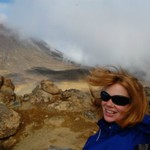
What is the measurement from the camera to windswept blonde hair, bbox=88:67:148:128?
3.24m

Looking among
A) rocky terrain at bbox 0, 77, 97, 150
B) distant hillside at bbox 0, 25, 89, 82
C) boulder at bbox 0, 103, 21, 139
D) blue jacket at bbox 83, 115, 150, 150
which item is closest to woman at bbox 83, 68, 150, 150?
blue jacket at bbox 83, 115, 150, 150

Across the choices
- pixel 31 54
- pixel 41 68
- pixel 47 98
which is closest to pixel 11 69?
pixel 41 68

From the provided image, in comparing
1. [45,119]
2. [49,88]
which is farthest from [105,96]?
[49,88]

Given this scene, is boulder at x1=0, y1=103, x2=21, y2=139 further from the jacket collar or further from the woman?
the jacket collar

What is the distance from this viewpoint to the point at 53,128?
16969mm

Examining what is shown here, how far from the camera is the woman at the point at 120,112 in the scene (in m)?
3.18

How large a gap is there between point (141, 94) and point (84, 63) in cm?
13645

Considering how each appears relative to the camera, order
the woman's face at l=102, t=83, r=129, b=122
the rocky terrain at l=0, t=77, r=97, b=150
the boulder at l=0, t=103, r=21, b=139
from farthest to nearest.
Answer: the boulder at l=0, t=103, r=21, b=139, the rocky terrain at l=0, t=77, r=97, b=150, the woman's face at l=102, t=83, r=129, b=122

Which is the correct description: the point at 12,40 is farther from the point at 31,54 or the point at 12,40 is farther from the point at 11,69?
the point at 11,69

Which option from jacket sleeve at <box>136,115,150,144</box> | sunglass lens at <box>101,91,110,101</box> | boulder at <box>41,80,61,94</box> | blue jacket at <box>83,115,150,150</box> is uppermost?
sunglass lens at <box>101,91,110,101</box>

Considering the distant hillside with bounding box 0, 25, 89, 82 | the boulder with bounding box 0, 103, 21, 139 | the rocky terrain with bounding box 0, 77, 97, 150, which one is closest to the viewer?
the rocky terrain with bounding box 0, 77, 97, 150

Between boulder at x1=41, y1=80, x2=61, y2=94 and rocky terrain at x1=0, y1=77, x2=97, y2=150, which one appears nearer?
rocky terrain at x1=0, y1=77, x2=97, y2=150

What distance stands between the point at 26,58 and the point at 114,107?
120 meters

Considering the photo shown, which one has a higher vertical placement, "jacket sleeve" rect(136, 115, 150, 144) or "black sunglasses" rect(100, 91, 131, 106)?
"black sunglasses" rect(100, 91, 131, 106)
